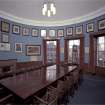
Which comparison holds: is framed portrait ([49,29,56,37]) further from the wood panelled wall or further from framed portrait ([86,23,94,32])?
the wood panelled wall

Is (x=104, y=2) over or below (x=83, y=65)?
over

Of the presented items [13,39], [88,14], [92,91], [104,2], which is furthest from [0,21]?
[92,91]

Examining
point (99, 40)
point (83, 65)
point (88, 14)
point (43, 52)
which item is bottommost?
point (83, 65)

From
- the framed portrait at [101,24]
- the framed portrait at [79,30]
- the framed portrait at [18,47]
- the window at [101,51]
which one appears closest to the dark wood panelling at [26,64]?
the framed portrait at [18,47]

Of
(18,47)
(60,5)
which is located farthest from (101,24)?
(18,47)

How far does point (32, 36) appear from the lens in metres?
6.93

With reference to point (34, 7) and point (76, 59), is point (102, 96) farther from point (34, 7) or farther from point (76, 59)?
point (34, 7)

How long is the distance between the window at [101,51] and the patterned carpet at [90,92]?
2.09ft

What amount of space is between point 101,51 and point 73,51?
1.74 meters

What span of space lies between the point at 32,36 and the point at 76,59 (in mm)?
2773

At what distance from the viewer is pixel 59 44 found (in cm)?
696

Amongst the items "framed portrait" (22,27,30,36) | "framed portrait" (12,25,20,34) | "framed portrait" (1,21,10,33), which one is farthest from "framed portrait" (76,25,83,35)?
"framed portrait" (1,21,10,33)

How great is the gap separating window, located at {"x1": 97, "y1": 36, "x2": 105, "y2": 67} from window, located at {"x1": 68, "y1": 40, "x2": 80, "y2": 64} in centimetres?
130

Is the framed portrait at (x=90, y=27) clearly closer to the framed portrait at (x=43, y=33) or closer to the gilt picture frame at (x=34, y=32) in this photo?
the framed portrait at (x=43, y=33)
